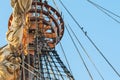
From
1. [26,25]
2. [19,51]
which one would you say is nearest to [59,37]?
[26,25]

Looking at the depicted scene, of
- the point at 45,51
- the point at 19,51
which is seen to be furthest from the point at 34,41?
the point at 19,51

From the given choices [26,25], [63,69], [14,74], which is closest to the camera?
[14,74]

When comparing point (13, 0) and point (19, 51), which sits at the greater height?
point (13, 0)

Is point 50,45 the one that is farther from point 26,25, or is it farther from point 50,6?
point 26,25

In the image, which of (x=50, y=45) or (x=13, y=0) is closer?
(x=13, y=0)

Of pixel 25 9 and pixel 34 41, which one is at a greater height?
pixel 25 9

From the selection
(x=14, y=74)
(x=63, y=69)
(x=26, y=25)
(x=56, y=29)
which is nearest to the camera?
(x=14, y=74)

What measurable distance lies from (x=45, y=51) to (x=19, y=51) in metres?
2.38

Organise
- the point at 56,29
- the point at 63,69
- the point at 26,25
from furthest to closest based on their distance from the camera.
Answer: the point at 56,29
the point at 63,69
the point at 26,25

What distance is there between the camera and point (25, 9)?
9172 millimetres

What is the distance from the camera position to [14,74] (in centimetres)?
869

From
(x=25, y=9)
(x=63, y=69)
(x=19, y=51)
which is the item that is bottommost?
(x=63, y=69)

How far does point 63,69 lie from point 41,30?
4.03 ft

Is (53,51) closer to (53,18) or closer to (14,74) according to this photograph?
(53,18)
